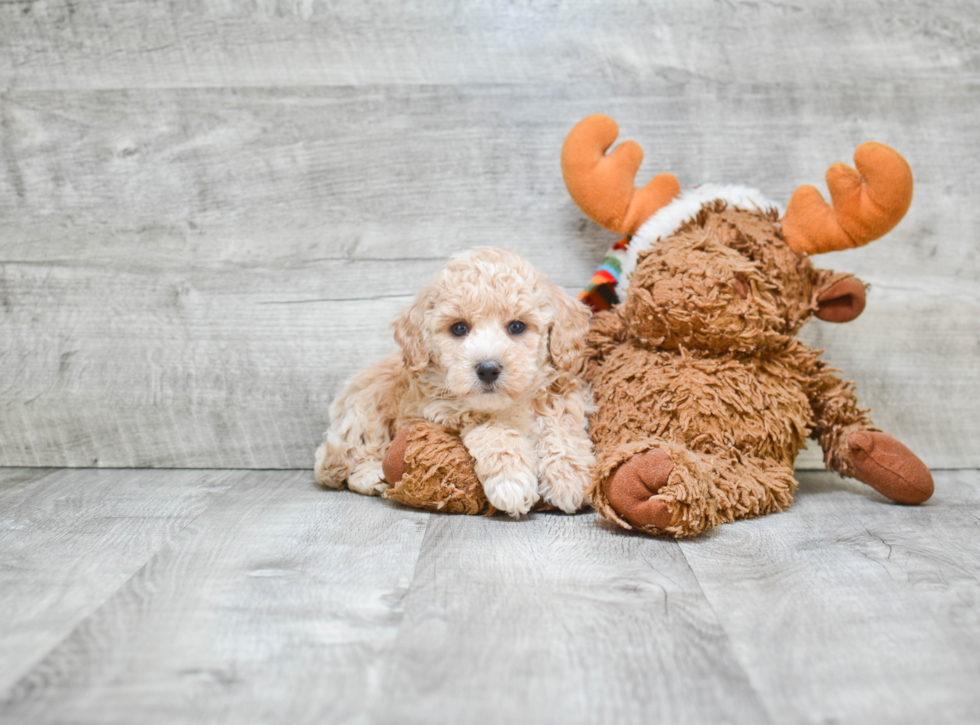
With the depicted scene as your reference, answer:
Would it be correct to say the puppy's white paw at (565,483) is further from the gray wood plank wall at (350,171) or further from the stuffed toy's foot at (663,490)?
the gray wood plank wall at (350,171)

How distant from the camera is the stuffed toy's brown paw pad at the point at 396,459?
145cm

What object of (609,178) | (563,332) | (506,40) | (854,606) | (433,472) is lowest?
(854,606)

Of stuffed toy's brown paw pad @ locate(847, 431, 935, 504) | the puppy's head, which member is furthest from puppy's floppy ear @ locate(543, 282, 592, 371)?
stuffed toy's brown paw pad @ locate(847, 431, 935, 504)

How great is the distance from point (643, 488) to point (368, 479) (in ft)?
2.05

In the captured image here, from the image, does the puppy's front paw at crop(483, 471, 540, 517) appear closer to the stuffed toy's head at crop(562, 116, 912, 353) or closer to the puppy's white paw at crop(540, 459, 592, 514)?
the puppy's white paw at crop(540, 459, 592, 514)

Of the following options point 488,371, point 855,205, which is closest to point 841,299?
point 855,205

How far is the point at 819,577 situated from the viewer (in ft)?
3.70

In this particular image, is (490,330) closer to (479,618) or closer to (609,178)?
(609,178)

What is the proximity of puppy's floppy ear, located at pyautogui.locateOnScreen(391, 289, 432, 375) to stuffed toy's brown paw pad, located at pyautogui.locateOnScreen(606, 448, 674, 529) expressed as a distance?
0.44 meters

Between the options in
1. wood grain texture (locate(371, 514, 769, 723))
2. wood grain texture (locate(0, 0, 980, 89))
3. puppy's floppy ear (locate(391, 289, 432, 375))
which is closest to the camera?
wood grain texture (locate(371, 514, 769, 723))

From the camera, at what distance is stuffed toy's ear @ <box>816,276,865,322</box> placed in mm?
1540

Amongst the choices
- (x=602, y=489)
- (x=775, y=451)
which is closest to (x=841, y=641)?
Answer: (x=602, y=489)

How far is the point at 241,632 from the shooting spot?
0.95 m

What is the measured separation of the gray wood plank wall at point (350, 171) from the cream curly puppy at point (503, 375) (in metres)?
0.40
